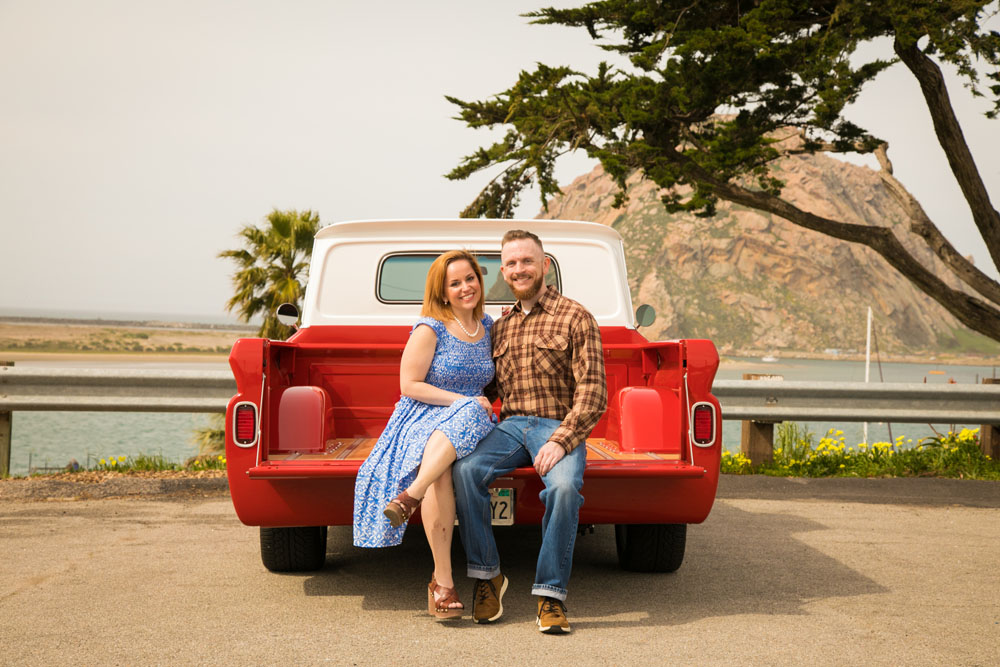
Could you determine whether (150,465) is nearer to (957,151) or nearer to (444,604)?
(444,604)

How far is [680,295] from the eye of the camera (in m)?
152

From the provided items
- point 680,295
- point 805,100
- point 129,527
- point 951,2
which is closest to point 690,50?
point 805,100

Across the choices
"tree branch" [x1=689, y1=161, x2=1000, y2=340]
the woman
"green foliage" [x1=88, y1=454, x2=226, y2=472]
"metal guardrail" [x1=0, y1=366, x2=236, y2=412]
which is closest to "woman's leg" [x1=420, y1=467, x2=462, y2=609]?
the woman

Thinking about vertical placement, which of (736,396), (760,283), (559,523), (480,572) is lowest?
(480,572)

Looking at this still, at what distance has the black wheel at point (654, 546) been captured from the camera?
4.65 meters

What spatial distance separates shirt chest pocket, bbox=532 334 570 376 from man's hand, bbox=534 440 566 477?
432 millimetres

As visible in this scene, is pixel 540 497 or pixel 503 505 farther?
pixel 503 505

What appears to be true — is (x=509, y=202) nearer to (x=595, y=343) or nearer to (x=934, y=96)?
(x=934, y=96)

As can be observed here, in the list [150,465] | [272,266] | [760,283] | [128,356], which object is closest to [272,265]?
Answer: [272,266]

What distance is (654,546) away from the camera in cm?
469

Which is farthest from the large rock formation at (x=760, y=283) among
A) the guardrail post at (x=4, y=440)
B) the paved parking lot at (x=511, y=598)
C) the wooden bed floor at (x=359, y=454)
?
the wooden bed floor at (x=359, y=454)

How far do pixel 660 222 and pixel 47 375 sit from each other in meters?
166

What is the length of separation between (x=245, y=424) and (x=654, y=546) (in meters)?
2.17

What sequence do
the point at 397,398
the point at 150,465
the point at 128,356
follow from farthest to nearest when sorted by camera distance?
the point at 128,356 < the point at 150,465 < the point at 397,398
